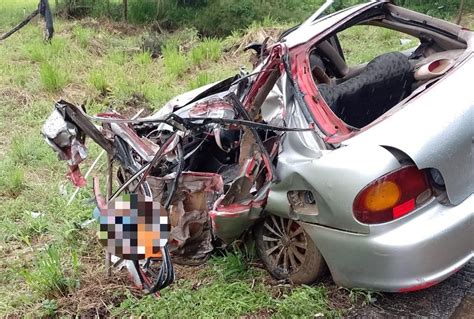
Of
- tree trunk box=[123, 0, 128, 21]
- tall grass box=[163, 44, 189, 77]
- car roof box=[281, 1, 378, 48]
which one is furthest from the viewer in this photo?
tree trunk box=[123, 0, 128, 21]

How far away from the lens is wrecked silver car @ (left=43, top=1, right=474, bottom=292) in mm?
2400

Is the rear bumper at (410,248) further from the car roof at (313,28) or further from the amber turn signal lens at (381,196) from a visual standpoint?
the car roof at (313,28)

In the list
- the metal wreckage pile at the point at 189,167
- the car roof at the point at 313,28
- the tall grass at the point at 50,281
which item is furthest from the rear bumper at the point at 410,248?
the tall grass at the point at 50,281

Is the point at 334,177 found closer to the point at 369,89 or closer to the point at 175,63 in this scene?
the point at 369,89

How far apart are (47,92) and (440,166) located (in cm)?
640

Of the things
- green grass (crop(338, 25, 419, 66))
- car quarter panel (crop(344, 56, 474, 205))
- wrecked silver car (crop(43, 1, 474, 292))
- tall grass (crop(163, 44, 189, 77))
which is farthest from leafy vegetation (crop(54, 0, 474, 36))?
car quarter panel (crop(344, 56, 474, 205))

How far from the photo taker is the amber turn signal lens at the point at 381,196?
2379mm

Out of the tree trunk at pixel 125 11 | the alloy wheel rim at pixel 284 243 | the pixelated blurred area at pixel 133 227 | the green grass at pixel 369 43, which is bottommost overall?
the green grass at pixel 369 43

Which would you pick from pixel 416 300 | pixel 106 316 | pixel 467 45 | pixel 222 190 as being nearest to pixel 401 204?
pixel 416 300

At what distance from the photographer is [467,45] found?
323 cm

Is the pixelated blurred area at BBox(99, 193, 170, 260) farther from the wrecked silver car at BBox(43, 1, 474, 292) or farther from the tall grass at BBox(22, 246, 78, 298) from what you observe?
the tall grass at BBox(22, 246, 78, 298)

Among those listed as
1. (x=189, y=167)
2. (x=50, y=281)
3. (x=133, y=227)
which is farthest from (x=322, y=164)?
(x=50, y=281)

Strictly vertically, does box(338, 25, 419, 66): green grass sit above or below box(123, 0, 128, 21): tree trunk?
below

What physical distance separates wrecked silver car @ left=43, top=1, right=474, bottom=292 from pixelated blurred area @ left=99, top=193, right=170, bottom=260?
11 millimetres
